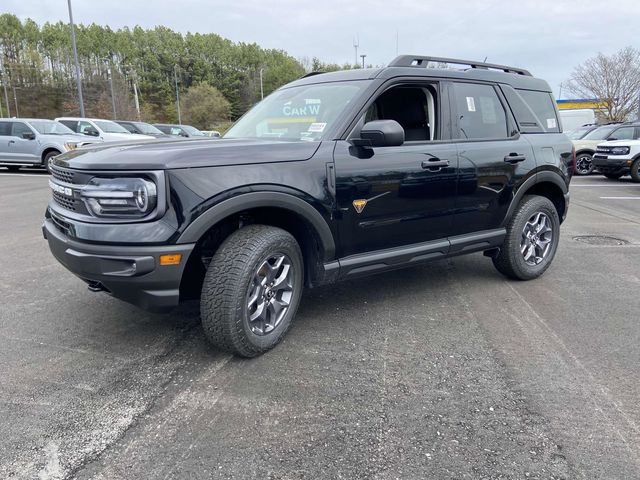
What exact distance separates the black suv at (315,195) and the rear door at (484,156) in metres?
0.01

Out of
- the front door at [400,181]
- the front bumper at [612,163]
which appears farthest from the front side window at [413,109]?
the front bumper at [612,163]

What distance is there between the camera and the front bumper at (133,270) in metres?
2.66

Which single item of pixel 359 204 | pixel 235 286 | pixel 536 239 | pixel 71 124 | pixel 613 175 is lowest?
pixel 613 175

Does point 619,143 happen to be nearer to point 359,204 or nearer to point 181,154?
point 359,204

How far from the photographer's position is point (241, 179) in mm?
2896

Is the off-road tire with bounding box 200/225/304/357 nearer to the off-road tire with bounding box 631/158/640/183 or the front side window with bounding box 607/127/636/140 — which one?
the off-road tire with bounding box 631/158/640/183

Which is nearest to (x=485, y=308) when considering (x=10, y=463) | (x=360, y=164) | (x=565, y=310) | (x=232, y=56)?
(x=565, y=310)

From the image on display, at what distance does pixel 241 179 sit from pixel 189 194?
332mm

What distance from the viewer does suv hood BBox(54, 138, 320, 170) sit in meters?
2.70

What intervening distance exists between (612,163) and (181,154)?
15.0 meters

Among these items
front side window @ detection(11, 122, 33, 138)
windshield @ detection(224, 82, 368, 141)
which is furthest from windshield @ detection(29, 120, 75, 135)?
windshield @ detection(224, 82, 368, 141)

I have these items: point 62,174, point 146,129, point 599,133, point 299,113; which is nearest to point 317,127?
point 299,113

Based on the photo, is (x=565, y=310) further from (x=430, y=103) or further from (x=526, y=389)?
(x=430, y=103)

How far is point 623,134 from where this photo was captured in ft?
49.9
